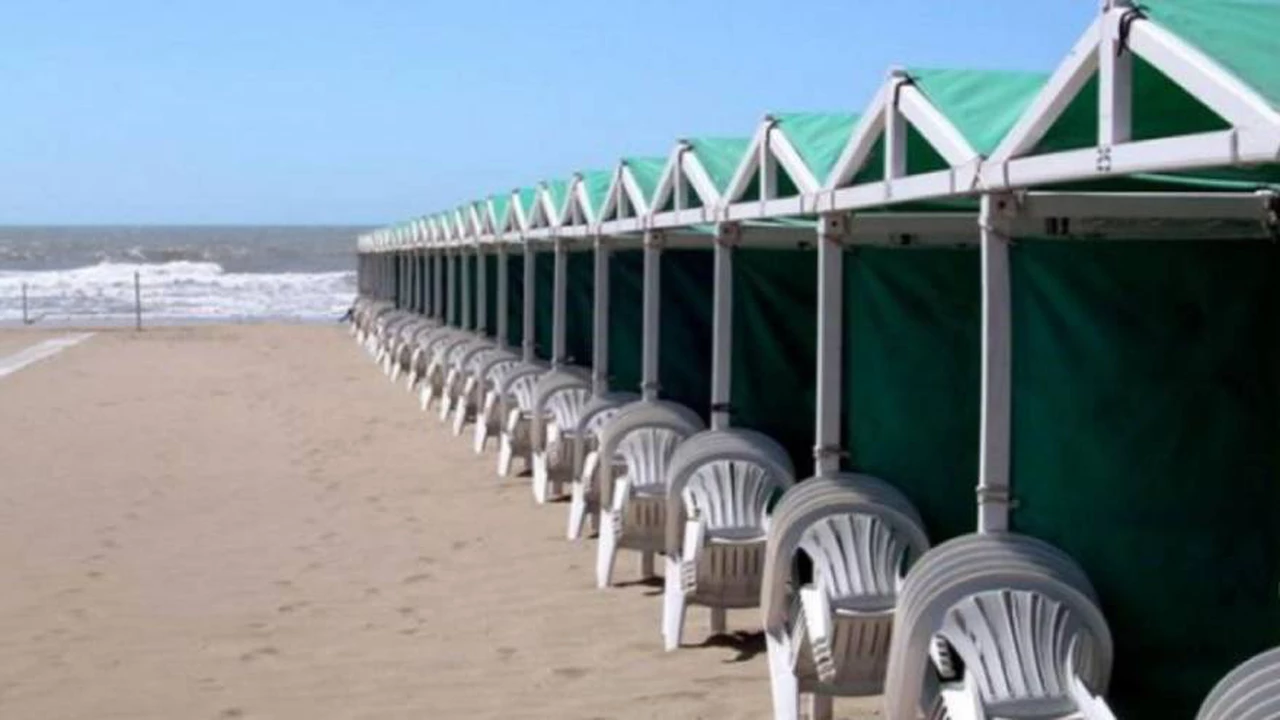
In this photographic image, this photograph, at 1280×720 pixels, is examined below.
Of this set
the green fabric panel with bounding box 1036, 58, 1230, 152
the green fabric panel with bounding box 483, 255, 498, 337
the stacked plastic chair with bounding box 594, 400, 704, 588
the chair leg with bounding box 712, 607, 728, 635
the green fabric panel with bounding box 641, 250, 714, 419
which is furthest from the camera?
the green fabric panel with bounding box 483, 255, 498, 337

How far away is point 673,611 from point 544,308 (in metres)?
5.12

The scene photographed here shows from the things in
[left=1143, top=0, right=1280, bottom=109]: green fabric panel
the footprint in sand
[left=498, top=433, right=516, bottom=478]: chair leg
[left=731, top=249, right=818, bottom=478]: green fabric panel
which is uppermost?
[left=1143, top=0, right=1280, bottom=109]: green fabric panel

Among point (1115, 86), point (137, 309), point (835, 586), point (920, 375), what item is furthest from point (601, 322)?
point (137, 309)

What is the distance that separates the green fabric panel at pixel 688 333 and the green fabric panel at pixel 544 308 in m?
2.87

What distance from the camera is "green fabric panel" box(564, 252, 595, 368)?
9.51m

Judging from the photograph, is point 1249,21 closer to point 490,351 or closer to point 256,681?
point 256,681

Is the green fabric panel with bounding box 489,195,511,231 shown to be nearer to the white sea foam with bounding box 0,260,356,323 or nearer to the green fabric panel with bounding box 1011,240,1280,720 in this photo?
the green fabric panel with bounding box 1011,240,1280,720

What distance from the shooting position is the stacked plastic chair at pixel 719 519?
536cm

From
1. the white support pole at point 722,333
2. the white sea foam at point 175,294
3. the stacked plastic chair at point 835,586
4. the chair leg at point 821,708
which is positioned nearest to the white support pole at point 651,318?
the white support pole at point 722,333

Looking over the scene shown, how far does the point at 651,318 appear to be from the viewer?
717 cm

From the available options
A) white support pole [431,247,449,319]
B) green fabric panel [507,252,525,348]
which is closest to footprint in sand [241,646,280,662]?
green fabric panel [507,252,525,348]

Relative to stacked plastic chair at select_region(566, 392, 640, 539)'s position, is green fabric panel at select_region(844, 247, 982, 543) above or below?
above

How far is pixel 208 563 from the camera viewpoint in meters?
7.48

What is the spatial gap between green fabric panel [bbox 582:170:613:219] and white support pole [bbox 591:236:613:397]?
0.18 m
